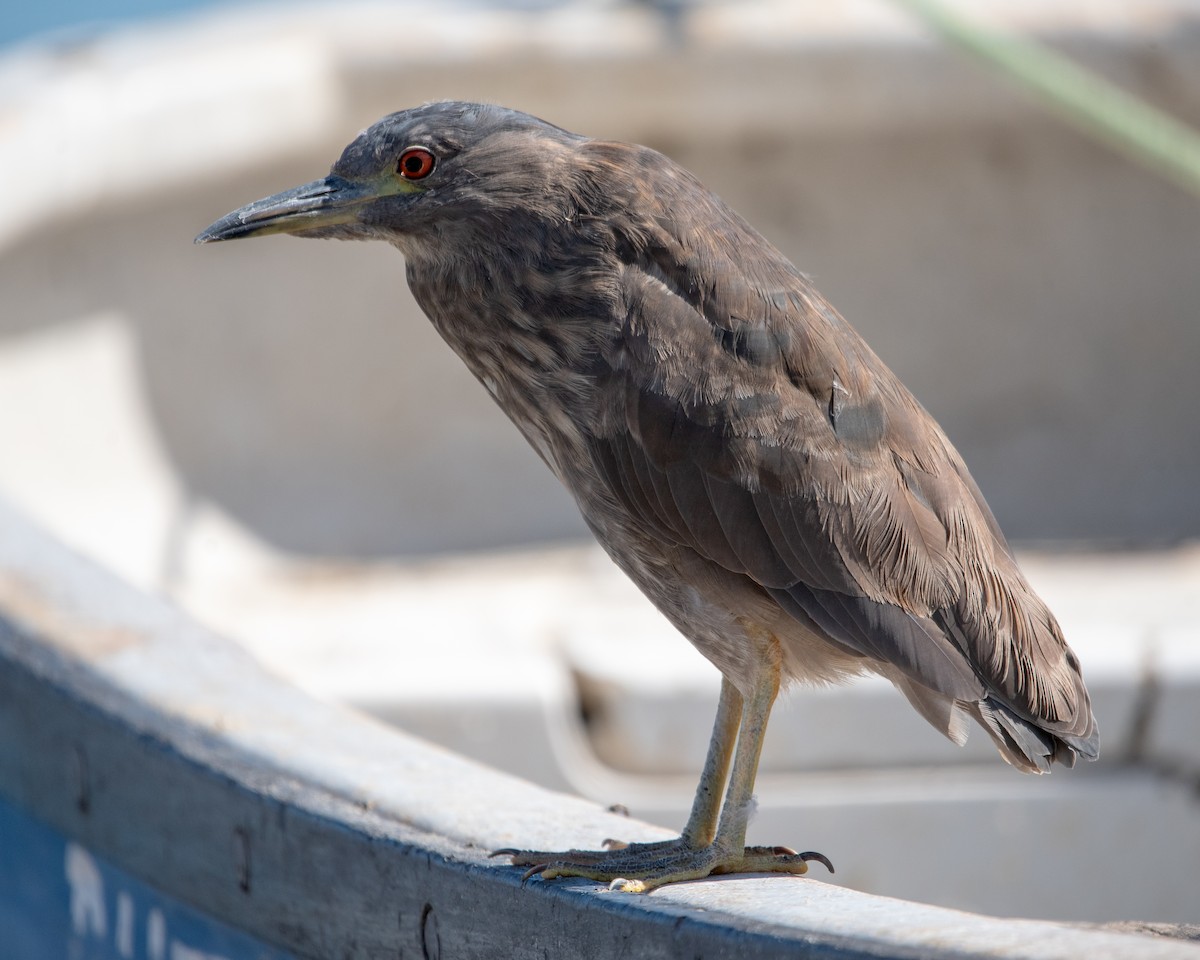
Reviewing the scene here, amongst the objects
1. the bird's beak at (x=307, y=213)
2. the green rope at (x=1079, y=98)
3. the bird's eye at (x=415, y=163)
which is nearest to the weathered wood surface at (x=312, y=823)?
the bird's beak at (x=307, y=213)

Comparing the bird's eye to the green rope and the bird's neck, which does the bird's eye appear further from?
the green rope

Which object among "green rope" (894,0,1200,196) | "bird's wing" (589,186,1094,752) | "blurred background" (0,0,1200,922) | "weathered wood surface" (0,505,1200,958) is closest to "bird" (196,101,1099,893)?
"bird's wing" (589,186,1094,752)

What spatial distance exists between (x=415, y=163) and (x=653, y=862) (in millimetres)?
1076

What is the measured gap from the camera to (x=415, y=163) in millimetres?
2408

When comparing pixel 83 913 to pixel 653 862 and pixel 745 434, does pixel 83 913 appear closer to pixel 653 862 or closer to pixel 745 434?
pixel 653 862

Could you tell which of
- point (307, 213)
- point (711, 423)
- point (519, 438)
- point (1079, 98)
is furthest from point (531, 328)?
point (519, 438)

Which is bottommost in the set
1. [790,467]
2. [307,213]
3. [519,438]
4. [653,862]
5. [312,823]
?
[312,823]

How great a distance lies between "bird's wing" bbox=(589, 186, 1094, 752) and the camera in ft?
7.54

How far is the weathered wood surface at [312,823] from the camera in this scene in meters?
1.79

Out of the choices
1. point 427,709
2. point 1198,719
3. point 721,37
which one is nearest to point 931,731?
point 1198,719

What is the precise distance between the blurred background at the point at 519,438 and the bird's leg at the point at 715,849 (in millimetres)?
1505

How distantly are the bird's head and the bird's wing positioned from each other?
0.20m

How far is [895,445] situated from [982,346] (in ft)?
11.9

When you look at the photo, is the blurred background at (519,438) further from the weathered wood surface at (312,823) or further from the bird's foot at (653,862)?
the bird's foot at (653,862)
